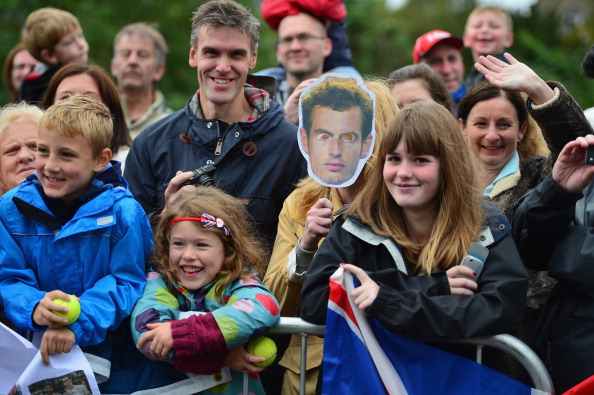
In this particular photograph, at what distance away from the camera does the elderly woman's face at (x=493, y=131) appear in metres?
5.19

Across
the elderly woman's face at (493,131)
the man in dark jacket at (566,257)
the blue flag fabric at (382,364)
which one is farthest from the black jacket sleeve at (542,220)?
the elderly woman's face at (493,131)

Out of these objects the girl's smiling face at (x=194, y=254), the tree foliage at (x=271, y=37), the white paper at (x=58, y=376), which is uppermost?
the tree foliage at (x=271, y=37)

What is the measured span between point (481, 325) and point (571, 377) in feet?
1.95

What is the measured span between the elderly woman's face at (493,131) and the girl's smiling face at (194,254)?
171 centimetres

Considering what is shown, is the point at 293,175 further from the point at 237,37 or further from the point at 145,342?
the point at 145,342

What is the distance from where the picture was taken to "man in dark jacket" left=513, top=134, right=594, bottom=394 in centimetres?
401

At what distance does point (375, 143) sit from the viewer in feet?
15.2

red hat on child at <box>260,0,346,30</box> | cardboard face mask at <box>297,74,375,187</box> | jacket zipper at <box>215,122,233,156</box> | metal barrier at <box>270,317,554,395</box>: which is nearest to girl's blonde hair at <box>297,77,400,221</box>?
cardboard face mask at <box>297,74,375,187</box>

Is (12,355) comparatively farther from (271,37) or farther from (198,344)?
(271,37)

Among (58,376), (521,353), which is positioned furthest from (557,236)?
(58,376)

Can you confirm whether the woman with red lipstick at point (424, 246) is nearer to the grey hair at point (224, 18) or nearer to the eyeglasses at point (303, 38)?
the grey hair at point (224, 18)

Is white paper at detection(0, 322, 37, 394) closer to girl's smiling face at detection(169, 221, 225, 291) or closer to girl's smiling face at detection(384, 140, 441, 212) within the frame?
girl's smiling face at detection(169, 221, 225, 291)

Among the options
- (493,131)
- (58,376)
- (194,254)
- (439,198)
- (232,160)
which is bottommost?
(58,376)

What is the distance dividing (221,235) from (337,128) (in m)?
0.77
